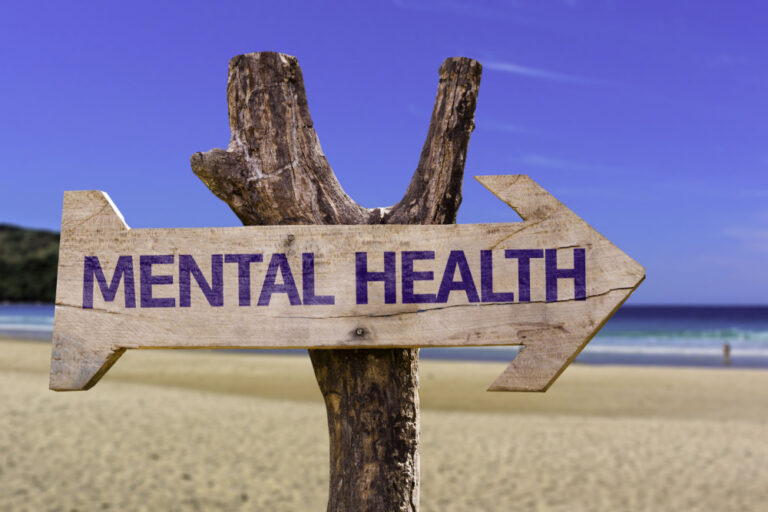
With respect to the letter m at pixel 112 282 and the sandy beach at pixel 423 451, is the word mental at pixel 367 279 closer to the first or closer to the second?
the letter m at pixel 112 282

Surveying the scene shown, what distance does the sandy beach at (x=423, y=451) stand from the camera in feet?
18.6

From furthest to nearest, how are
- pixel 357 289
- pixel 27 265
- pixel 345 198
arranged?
pixel 27 265 < pixel 345 198 < pixel 357 289

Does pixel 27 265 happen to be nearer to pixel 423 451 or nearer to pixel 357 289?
pixel 423 451

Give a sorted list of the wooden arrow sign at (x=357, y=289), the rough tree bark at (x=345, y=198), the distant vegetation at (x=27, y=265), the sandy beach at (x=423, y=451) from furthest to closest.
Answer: the distant vegetation at (x=27, y=265), the sandy beach at (x=423, y=451), the rough tree bark at (x=345, y=198), the wooden arrow sign at (x=357, y=289)

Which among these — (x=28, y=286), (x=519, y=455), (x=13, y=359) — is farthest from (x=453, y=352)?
(x=28, y=286)

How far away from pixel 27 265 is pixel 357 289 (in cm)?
8761

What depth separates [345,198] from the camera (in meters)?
2.14

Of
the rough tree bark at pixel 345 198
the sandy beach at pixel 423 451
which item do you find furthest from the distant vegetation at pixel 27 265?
the rough tree bark at pixel 345 198

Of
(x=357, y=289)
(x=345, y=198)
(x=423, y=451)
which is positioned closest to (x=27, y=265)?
(x=423, y=451)

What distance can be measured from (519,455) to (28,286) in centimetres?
8179

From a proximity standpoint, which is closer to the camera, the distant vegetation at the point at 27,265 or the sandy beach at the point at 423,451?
the sandy beach at the point at 423,451

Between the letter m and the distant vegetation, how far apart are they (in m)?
79.5

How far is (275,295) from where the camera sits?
1.86 m

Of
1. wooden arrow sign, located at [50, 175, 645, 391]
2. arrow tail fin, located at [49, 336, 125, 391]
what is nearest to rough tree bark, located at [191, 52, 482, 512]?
wooden arrow sign, located at [50, 175, 645, 391]
